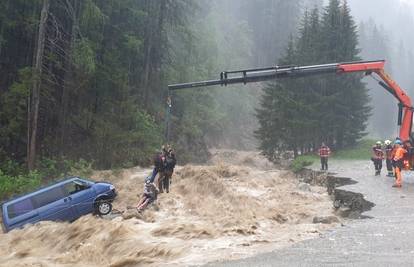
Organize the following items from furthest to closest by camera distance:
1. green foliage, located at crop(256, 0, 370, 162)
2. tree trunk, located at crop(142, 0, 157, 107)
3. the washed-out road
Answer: green foliage, located at crop(256, 0, 370, 162)
tree trunk, located at crop(142, 0, 157, 107)
the washed-out road

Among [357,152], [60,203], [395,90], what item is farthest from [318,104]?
[60,203]

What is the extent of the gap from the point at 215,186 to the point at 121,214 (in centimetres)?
627

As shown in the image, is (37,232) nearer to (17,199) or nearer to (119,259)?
(17,199)

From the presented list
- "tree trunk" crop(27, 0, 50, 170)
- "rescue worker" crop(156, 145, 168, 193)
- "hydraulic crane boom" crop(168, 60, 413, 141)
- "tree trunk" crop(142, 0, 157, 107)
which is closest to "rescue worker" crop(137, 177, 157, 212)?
"rescue worker" crop(156, 145, 168, 193)

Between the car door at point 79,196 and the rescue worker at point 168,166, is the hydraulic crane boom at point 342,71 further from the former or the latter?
the car door at point 79,196

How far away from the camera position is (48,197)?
17656 millimetres

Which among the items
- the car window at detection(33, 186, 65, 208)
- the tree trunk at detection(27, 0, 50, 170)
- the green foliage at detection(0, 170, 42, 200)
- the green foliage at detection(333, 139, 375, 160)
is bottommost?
the green foliage at detection(0, 170, 42, 200)

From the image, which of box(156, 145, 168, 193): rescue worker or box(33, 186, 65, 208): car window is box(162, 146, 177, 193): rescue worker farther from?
box(33, 186, 65, 208): car window

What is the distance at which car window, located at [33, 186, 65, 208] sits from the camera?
Answer: 1745 centimetres

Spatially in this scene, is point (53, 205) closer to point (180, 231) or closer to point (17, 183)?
point (180, 231)

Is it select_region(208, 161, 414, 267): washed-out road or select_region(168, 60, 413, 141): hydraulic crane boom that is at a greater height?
select_region(168, 60, 413, 141): hydraulic crane boom

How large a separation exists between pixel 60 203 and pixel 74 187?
0.80 metres

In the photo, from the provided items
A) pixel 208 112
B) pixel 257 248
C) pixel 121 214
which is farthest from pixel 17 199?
pixel 208 112

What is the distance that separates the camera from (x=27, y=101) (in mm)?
26297
